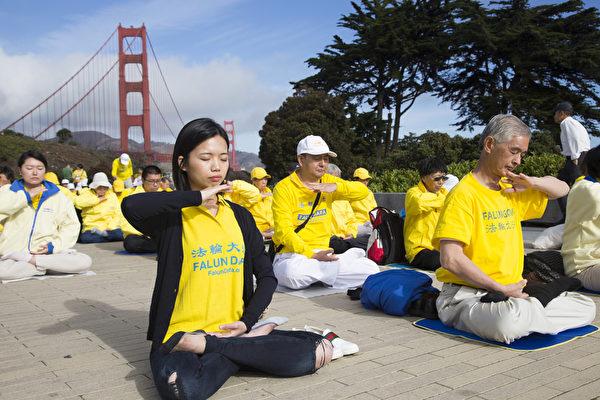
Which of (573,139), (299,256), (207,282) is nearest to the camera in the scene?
(207,282)

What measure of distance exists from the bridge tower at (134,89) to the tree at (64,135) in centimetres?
433

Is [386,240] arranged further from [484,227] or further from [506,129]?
[506,129]

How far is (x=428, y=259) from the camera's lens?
5.53 meters

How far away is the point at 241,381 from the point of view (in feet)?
8.39

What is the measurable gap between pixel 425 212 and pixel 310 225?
1327 mm

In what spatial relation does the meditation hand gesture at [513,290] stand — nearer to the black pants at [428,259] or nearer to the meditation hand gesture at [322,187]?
the meditation hand gesture at [322,187]

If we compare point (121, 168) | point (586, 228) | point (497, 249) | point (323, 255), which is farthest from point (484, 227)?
point (121, 168)

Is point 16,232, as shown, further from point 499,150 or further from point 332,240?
point 499,150

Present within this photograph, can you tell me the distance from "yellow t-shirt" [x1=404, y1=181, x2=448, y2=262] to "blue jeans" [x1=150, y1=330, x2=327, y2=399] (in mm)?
2989

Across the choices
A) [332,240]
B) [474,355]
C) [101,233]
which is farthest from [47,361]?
[101,233]

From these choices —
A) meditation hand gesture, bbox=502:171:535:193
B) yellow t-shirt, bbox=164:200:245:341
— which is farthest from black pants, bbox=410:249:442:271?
yellow t-shirt, bbox=164:200:245:341

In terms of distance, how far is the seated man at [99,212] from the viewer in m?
9.17

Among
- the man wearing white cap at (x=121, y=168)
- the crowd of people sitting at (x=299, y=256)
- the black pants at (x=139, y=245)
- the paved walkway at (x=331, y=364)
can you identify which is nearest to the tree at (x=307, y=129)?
the man wearing white cap at (x=121, y=168)

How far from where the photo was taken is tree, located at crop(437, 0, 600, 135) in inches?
958
